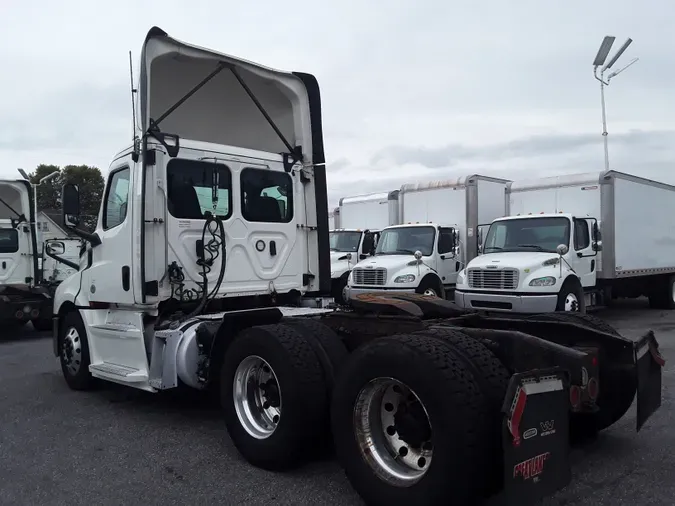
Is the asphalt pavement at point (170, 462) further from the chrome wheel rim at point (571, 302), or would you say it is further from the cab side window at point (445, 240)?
the cab side window at point (445, 240)

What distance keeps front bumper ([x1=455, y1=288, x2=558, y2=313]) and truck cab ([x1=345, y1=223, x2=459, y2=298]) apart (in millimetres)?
1715

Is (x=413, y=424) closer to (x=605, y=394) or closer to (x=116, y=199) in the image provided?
(x=605, y=394)

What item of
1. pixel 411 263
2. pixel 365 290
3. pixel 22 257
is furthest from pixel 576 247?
pixel 22 257

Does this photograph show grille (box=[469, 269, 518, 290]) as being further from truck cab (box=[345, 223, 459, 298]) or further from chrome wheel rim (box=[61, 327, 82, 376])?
chrome wheel rim (box=[61, 327, 82, 376])

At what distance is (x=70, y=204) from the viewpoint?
6520mm

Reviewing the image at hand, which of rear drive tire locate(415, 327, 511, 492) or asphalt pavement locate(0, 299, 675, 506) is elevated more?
rear drive tire locate(415, 327, 511, 492)

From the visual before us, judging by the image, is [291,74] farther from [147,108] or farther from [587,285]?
[587,285]

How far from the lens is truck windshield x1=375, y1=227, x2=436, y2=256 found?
14.9 metres

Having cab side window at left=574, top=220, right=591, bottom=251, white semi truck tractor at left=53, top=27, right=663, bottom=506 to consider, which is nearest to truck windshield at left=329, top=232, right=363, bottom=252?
cab side window at left=574, top=220, right=591, bottom=251

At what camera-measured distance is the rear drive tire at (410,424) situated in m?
3.38

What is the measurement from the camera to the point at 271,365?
4.67 meters

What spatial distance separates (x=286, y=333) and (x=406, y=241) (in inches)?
418

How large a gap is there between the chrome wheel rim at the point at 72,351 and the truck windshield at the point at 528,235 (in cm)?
872

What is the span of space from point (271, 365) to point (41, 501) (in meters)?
1.78
